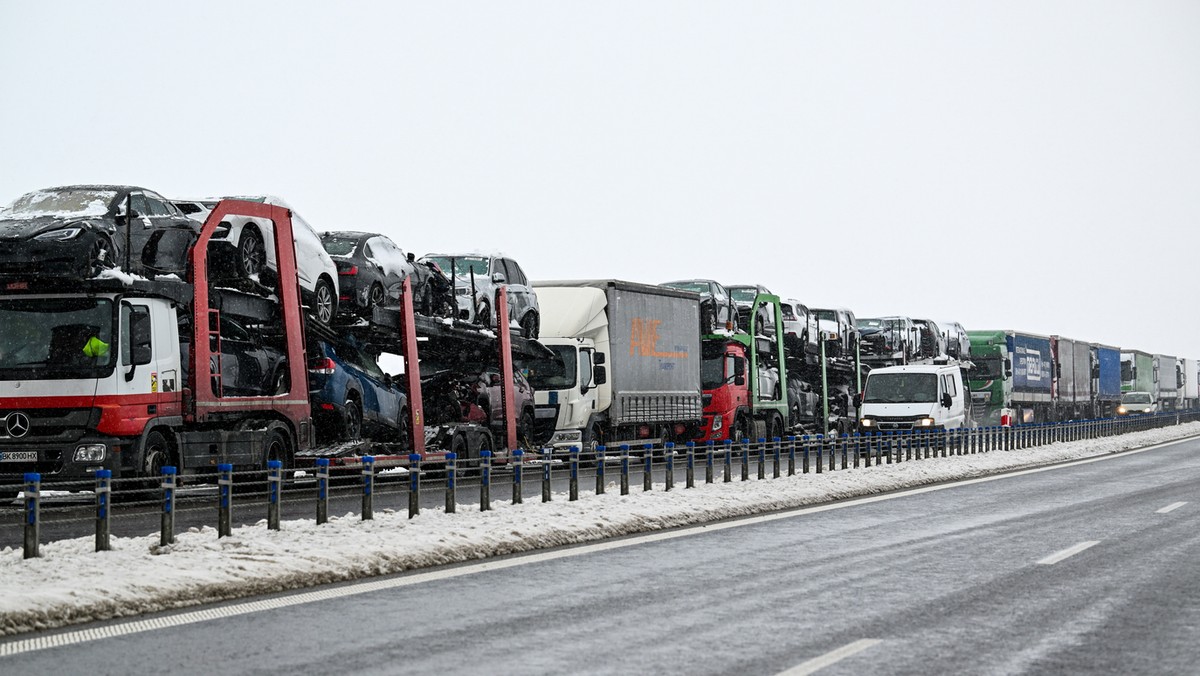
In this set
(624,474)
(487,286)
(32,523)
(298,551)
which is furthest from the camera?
(487,286)

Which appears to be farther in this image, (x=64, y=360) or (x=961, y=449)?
(x=961, y=449)

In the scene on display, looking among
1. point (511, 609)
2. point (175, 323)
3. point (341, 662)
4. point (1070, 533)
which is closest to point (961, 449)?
point (1070, 533)

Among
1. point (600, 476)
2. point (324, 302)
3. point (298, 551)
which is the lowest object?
point (298, 551)

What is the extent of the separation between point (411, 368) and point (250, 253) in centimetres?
448

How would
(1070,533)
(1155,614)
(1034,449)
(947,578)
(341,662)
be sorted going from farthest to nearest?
(1034,449) < (1070,533) < (947,578) < (1155,614) < (341,662)

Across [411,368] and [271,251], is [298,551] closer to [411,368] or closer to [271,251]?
[271,251]

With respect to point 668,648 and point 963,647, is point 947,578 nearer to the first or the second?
point 963,647

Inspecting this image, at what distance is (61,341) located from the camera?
17.8 m

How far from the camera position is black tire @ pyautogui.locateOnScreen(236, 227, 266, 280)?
19078 mm

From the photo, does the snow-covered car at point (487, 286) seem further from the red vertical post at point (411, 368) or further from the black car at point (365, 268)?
the red vertical post at point (411, 368)

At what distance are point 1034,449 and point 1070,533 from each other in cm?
2593

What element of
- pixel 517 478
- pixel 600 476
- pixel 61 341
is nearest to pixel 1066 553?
pixel 517 478

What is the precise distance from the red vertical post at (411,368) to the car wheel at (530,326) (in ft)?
14.8

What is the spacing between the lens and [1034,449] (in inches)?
1620
